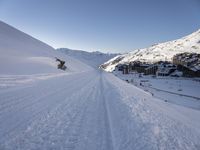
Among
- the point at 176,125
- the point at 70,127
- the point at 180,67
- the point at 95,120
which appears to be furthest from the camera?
the point at 180,67

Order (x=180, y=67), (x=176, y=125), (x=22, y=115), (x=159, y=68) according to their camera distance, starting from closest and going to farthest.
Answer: (x=22, y=115) < (x=176, y=125) < (x=180, y=67) < (x=159, y=68)

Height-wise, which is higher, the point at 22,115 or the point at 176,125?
the point at 22,115

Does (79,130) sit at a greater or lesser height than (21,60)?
lesser

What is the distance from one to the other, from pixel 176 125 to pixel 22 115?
618 centimetres

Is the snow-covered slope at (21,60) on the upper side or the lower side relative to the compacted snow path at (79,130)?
upper

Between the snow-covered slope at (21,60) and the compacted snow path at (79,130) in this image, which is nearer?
the compacted snow path at (79,130)

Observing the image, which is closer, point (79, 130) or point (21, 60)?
point (79, 130)

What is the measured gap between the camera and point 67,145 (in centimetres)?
566

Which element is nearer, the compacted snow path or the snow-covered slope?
the compacted snow path

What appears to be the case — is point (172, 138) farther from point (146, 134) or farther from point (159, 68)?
point (159, 68)

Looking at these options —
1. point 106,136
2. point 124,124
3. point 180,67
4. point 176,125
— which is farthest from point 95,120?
point 180,67

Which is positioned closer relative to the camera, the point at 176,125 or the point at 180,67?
the point at 176,125

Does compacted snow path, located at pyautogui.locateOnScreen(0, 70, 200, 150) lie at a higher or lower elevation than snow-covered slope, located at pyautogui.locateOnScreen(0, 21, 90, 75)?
lower

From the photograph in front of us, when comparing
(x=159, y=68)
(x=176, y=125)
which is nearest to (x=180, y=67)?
(x=159, y=68)
